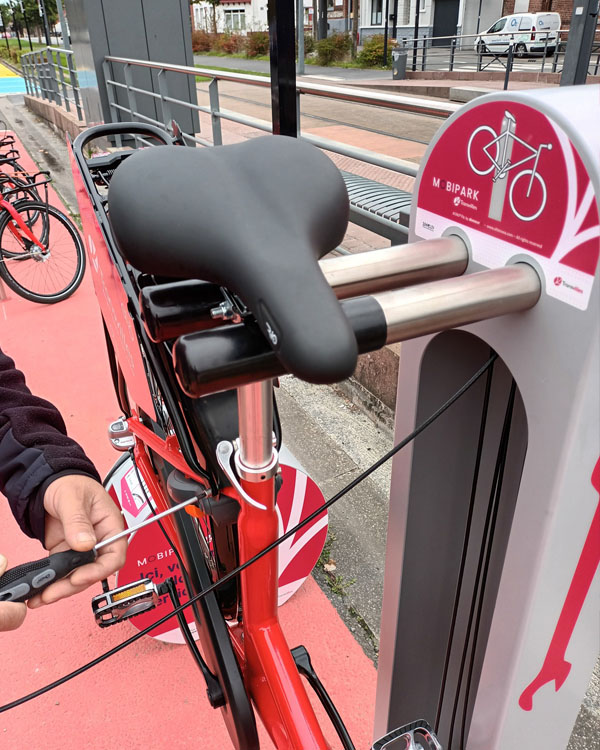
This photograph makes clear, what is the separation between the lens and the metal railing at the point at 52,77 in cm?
1024

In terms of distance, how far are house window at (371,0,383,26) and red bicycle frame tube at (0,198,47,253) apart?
119 feet

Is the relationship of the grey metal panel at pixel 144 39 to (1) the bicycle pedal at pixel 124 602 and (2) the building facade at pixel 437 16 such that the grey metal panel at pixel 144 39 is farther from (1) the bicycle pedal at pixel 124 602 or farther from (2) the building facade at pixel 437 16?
(2) the building facade at pixel 437 16

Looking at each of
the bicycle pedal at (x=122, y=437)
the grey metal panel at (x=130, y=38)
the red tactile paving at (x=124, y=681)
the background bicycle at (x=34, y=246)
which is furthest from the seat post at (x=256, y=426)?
the grey metal panel at (x=130, y=38)

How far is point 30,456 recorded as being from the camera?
119 centimetres

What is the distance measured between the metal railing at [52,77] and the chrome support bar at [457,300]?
10.6 m

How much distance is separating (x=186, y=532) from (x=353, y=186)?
2324 millimetres

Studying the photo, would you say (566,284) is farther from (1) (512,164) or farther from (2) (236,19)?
(2) (236,19)

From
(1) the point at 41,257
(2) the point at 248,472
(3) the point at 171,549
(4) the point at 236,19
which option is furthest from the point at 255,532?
(4) the point at 236,19

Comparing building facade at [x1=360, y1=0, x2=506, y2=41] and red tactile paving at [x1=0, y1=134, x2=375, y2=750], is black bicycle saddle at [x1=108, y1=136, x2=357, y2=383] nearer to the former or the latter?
red tactile paving at [x1=0, y1=134, x2=375, y2=750]

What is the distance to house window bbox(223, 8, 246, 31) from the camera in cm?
4659

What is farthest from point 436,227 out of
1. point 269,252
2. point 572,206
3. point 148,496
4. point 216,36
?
point 216,36

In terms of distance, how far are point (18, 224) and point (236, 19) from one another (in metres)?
54.4

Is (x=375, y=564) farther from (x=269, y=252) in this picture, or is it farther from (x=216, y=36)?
(x=216, y=36)

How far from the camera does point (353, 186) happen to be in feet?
10.5
